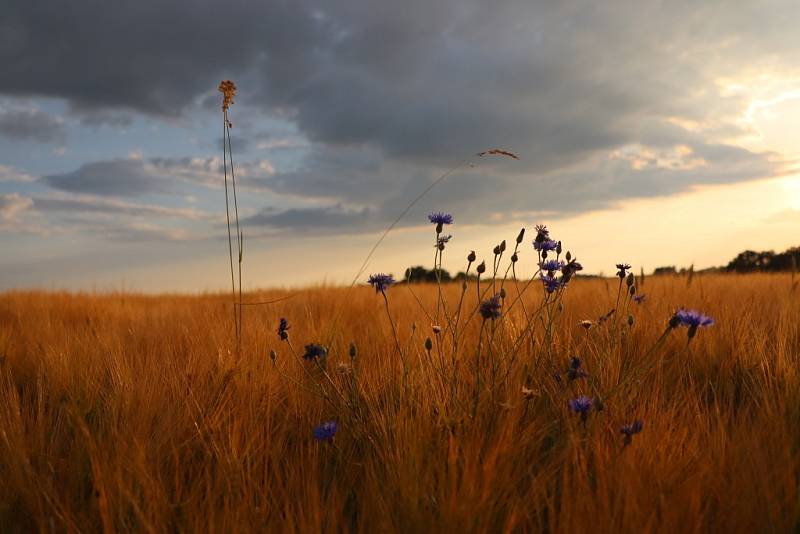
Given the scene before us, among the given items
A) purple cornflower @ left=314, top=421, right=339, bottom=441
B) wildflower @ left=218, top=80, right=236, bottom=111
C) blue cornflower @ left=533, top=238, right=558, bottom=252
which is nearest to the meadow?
purple cornflower @ left=314, top=421, right=339, bottom=441

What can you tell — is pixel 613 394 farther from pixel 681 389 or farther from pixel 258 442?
pixel 258 442

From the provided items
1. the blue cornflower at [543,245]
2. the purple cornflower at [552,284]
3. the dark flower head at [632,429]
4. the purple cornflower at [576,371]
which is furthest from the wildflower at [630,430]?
the blue cornflower at [543,245]

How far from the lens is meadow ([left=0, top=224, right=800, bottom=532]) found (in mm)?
Answer: 1364

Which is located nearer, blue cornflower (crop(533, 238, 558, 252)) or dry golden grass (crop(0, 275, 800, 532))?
dry golden grass (crop(0, 275, 800, 532))

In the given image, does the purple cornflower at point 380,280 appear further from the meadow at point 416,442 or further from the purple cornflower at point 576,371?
the purple cornflower at point 576,371

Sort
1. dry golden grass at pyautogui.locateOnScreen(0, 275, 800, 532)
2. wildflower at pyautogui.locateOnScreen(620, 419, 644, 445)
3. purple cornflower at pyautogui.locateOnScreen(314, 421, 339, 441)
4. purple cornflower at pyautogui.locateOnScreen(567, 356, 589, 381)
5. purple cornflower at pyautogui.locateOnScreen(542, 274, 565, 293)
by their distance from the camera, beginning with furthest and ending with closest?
purple cornflower at pyautogui.locateOnScreen(542, 274, 565, 293) → purple cornflower at pyautogui.locateOnScreen(567, 356, 589, 381) → purple cornflower at pyautogui.locateOnScreen(314, 421, 339, 441) → wildflower at pyautogui.locateOnScreen(620, 419, 644, 445) → dry golden grass at pyautogui.locateOnScreen(0, 275, 800, 532)

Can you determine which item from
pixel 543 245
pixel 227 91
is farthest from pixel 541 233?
pixel 227 91

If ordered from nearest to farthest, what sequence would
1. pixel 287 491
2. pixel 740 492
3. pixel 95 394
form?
pixel 740 492, pixel 287 491, pixel 95 394


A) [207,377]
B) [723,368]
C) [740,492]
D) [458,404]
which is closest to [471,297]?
[723,368]

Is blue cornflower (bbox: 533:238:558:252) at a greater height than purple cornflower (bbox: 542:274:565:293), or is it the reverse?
blue cornflower (bbox: 533:238:558:252)

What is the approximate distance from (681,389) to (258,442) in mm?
1805

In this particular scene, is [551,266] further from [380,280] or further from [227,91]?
[227,91]

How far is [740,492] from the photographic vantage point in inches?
56.5

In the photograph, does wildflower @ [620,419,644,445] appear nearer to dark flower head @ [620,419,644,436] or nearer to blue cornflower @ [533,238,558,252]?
dark flower head @ [620,419,644,436]
